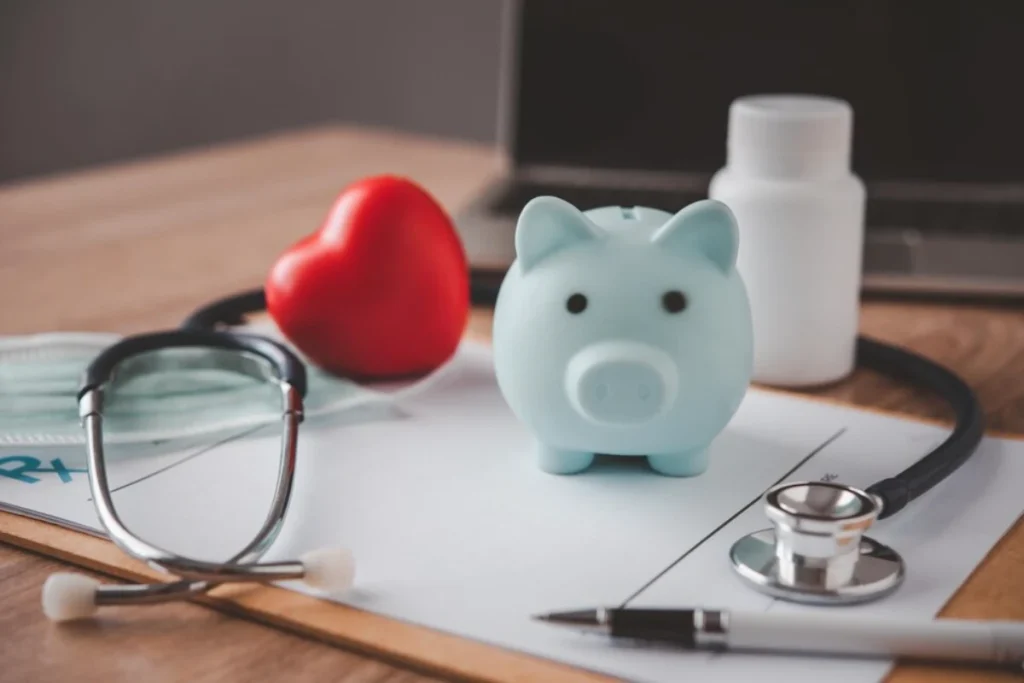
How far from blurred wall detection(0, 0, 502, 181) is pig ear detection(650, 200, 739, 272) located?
4.81 ft

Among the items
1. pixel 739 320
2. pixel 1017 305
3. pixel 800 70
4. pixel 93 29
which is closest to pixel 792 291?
pixel 739 320

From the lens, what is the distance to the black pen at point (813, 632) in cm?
36

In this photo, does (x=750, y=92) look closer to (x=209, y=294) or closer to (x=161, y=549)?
(x=209, y=294)

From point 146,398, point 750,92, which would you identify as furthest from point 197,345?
point 750,92

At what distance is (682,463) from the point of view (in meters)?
0.50

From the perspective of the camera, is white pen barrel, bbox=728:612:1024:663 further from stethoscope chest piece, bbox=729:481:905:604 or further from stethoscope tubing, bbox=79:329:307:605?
stethoscope tubing, bbox=79:329:307:605

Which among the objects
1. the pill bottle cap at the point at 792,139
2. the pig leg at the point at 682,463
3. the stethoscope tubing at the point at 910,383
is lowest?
the pig leg at the point at 682,463

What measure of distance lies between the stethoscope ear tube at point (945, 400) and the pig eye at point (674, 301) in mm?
101

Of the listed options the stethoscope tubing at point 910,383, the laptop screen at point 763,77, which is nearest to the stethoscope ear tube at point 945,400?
the stethoscope tubing at point 910,383

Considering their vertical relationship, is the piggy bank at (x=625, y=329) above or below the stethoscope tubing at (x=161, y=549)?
above

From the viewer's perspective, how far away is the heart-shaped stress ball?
61 cm

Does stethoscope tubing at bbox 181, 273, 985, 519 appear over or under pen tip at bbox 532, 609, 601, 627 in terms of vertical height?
over

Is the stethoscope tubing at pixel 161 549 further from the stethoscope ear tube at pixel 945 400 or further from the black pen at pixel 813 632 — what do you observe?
the stethoscope ear tube at pixel 945 400

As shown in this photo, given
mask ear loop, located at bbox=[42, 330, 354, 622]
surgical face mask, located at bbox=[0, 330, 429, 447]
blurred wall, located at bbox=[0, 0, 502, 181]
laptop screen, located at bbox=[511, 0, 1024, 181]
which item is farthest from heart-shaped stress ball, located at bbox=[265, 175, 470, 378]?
blurred wall, located at bbox=[0, 0, 502, 181]
